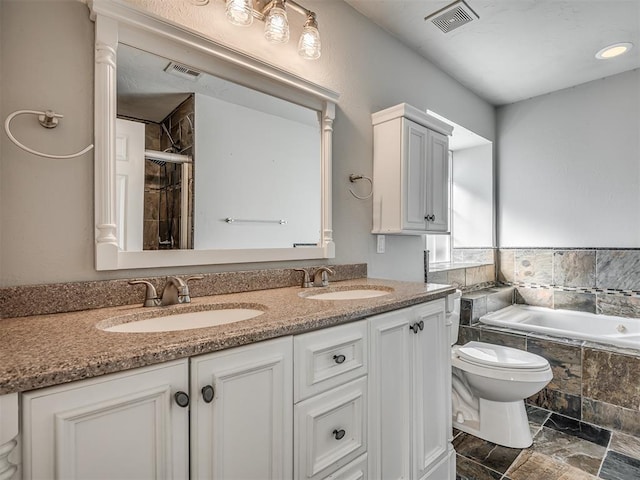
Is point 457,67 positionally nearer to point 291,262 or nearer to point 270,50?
point 270,50

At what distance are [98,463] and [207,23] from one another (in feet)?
4.99

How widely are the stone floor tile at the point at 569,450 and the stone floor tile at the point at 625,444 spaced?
0.27 feet

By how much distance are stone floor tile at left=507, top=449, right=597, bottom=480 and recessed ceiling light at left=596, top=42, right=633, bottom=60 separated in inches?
108

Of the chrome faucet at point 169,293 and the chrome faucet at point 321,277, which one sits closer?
the chrome faucet at point 169,293

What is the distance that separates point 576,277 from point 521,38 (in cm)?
202

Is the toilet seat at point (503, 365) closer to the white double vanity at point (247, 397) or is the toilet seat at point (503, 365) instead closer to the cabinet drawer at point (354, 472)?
the white double vanity at point (247, 397)

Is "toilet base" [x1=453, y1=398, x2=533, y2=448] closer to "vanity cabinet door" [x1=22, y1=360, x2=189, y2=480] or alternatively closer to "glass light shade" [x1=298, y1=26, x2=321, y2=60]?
"vanity cabinet door" [x1=22, y1=360, x2=189, y2=480]

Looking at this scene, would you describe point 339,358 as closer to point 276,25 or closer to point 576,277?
point 276,25

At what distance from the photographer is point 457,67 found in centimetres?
274

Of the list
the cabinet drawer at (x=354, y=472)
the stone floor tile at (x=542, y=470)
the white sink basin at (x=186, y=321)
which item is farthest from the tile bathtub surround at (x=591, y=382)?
the white sink basin at (x=186, y=321)

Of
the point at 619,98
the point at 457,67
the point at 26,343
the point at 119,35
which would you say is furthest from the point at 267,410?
the point at 619,98

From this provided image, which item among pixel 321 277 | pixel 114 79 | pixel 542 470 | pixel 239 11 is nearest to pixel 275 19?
pixel 239 11

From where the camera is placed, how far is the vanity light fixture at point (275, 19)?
1.39 m

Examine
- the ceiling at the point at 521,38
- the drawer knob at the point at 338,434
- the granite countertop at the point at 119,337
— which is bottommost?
the drawer knob at the point at 338,434
